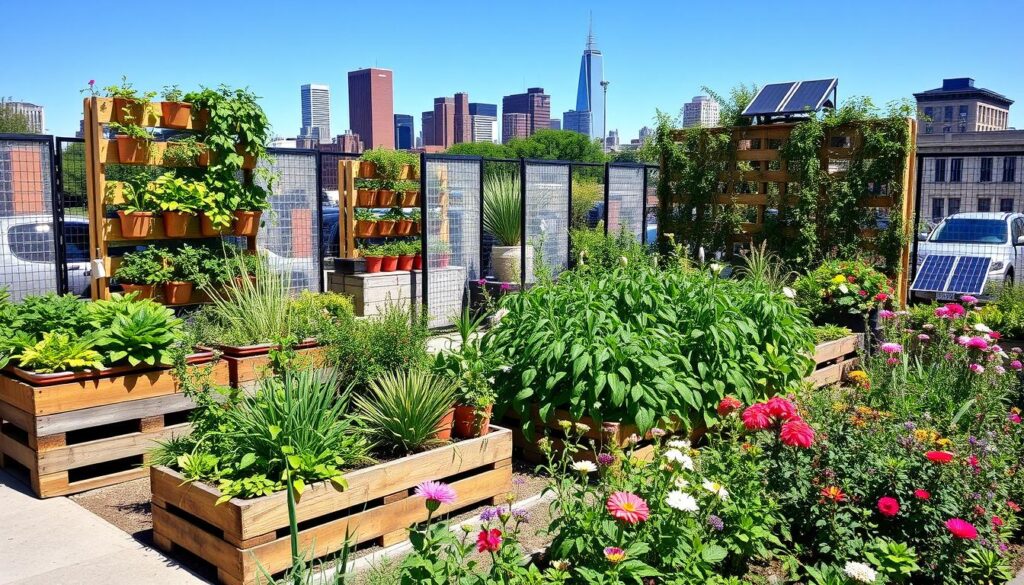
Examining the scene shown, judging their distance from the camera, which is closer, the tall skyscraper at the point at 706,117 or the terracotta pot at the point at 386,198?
the tall skyscraper at the point at 706,117

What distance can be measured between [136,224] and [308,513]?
3.80 metres

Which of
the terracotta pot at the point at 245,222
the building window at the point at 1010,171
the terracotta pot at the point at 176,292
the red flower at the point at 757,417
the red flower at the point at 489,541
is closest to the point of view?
the red flower at the point at 489,541

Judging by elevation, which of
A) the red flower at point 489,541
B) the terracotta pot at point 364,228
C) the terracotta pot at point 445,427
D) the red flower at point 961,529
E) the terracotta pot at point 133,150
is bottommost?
the red flower at point 961,529

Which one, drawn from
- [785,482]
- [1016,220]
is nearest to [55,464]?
[785,482]

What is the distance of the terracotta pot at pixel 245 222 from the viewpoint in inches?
282

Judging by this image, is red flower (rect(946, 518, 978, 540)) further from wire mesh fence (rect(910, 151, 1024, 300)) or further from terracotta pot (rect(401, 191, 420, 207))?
terracotta pot (rect(401, 191, 420, 207))

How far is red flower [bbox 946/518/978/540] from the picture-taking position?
11.1 ft

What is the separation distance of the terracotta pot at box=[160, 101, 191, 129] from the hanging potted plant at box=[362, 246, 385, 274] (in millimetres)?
4301

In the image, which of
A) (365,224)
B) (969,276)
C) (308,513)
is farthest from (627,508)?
(365,224)

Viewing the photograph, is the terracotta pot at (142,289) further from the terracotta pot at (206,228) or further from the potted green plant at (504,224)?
the potted green plant at (504,224)

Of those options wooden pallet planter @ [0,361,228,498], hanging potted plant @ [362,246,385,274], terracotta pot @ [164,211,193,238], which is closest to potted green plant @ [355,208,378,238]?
hanging potted plant @ [362,246,385,274]

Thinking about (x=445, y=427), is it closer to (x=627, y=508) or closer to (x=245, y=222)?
(x=627, y=508)

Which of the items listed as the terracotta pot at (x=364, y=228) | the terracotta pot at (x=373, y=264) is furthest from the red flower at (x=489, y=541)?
the terracotta pot at (x=364, y=228)

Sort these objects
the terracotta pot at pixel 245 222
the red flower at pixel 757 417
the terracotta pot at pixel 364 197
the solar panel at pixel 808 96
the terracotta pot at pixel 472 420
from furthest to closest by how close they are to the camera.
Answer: the terracotta pot at pixel 364 197 → the solar panel at pixel 808 96 → the terracotta pot at pixel 245 222 → the terracotta pot at pixel 472 420 → the red flower at pixel 757 417
